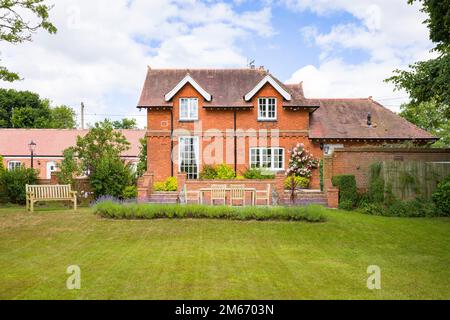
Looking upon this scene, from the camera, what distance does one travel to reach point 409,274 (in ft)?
27.0

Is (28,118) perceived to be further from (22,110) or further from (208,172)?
(208,172)

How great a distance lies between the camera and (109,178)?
20.8 metres

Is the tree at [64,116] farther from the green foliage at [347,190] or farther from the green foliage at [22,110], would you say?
the green foliage at [347,190]

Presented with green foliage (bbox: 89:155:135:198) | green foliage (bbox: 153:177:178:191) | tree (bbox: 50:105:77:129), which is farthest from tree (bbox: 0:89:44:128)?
green foliage (bbox: 89:155:135:198)

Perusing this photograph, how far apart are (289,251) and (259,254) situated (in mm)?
851

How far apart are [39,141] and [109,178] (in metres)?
27.8

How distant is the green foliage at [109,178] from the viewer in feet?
67.7

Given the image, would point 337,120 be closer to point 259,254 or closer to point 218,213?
point 218,213

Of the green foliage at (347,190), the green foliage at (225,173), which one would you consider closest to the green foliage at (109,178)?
the green foliage at (225,173)

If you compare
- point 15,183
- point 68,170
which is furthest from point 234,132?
point 15,183

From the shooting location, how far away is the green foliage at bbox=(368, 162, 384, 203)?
18.0 m

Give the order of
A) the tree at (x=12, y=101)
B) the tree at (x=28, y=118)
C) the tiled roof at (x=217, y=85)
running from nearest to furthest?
the tiled roof at (x=217, y=85)
the tree at (x=28, y=118)
the tree at (x=12, y=101)

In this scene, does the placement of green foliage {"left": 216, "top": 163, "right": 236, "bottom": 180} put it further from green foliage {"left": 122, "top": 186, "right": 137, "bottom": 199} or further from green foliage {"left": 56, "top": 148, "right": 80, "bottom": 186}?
green foliage {"left": 56, "top": 148, "right": 80, "bottom": 186}

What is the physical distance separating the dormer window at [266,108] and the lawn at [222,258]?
12491mm
